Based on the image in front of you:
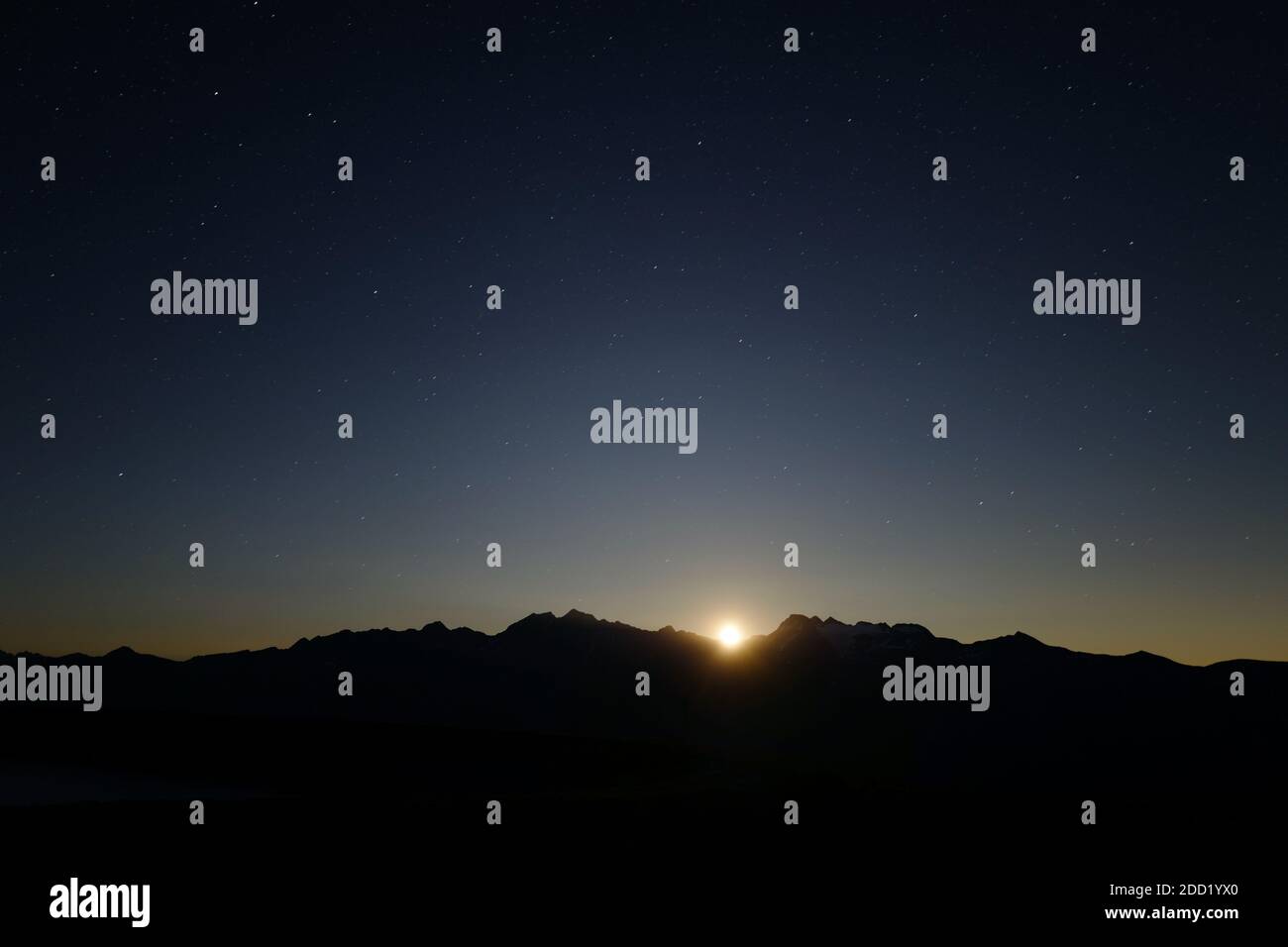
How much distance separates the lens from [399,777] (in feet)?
97.5

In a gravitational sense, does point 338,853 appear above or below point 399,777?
above

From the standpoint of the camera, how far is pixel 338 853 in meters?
12.5
